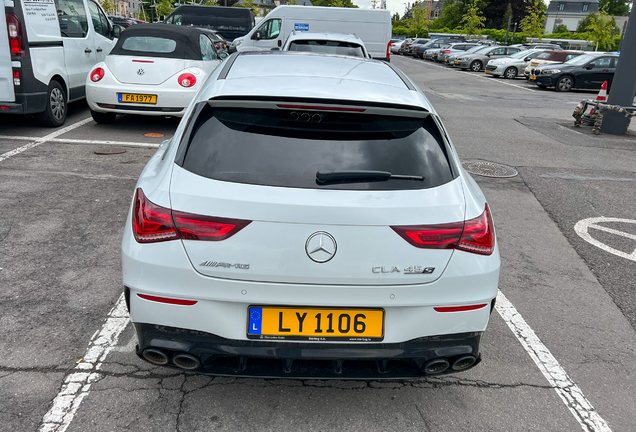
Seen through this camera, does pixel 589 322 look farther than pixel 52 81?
No

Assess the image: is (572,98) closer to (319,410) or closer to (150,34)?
(150,34)

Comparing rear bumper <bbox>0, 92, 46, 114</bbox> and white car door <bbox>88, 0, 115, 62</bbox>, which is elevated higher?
white car door <bbox>88, 0, 115, 62</bbox>

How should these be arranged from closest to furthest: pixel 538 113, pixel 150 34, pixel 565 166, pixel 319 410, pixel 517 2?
pixel 319 410 → pixel 565 166 → pixel 150 34 → pixel 538 113 → pixel 517 2

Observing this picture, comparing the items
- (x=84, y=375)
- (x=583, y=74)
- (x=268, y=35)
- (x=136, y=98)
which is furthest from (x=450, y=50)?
(x=84, y=375)

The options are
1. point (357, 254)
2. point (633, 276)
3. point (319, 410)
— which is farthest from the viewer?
point (633, 276)

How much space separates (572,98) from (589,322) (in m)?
18.1

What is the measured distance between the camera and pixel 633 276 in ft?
15.8

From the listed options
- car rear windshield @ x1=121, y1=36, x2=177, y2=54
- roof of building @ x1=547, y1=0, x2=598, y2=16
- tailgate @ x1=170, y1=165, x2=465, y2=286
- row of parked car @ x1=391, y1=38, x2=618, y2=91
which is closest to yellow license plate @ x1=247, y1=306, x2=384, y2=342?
tailgate @ x1=170, y1=165, x2=465, y2=286

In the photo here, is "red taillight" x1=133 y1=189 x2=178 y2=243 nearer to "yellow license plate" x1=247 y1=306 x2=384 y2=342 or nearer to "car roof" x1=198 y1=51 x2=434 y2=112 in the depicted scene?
"yellow license plate" x1=247 y1=306 x2=384 y2=342

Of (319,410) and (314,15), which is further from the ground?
(314,15)

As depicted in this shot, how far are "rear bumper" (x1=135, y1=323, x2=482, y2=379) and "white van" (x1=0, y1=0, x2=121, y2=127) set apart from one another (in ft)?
22.7

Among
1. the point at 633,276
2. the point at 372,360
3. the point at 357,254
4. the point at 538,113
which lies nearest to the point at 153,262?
the point at 357,254

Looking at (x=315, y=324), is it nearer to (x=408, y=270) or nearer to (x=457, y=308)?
(x=408, y=270)

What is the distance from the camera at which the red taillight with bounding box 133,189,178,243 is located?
94.0 inches
